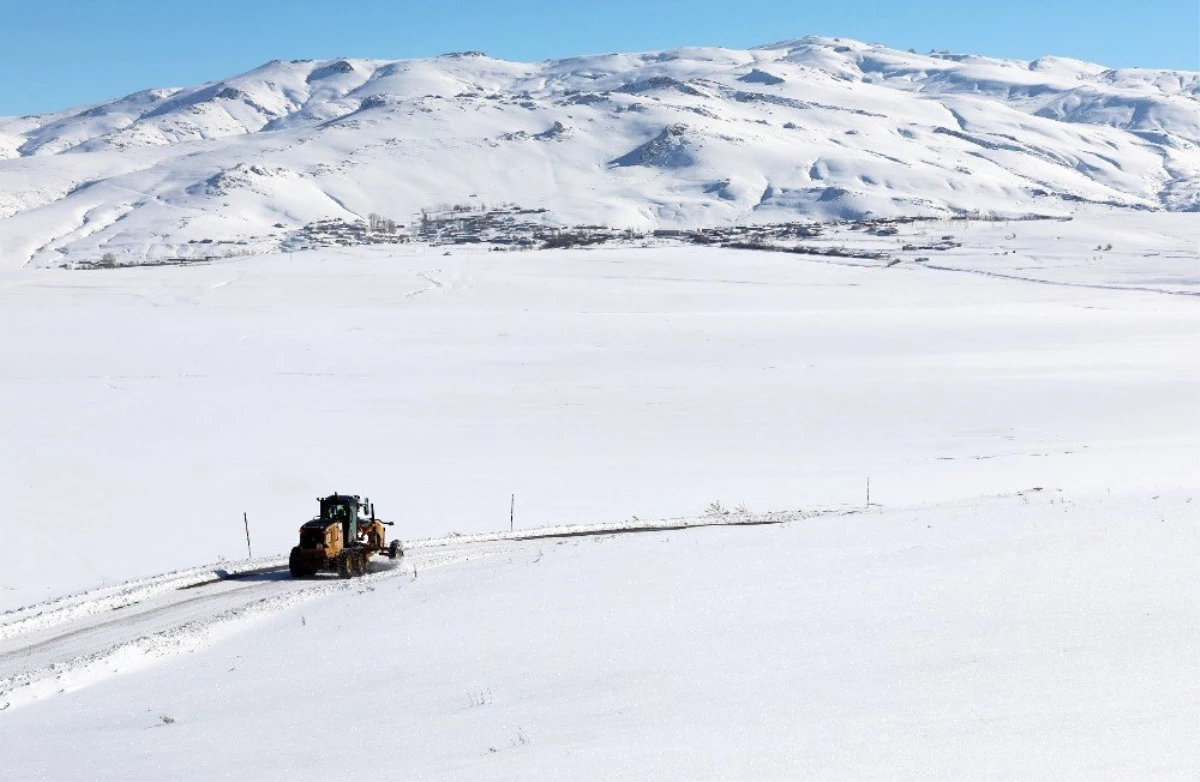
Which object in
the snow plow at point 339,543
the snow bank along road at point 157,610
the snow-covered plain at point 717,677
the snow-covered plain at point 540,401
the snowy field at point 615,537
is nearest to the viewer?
the snow-covered plain at point 717,677

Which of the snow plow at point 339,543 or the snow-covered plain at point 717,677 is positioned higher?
the snow-covered plain at point 717,677

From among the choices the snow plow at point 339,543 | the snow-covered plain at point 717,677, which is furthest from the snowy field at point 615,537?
the snow plow at point 339,543

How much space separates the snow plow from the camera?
74.9 feet

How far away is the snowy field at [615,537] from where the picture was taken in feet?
31.9

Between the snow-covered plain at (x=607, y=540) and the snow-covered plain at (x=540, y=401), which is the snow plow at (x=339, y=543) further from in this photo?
the snow-covered plain at (x=540, y=401)

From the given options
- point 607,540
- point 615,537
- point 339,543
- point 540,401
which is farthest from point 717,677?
point 540,401

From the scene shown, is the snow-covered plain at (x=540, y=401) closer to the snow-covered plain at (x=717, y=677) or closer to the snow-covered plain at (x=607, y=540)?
the snow-covered plain at (x=607, y=540)

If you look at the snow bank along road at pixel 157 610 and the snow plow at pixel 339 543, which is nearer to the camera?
the snow bank along road at pixel 157 610

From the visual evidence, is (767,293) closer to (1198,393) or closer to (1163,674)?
(1198,393)

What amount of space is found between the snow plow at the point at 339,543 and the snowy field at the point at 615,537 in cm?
90

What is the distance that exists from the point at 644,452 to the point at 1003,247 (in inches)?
4019

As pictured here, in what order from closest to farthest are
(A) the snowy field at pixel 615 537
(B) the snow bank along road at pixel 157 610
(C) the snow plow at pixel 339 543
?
(A) the snowy field at pixel 615 537 → (B) the snow bank along road at pixel 157 610 → (C) the snow plow at pixel 339 543

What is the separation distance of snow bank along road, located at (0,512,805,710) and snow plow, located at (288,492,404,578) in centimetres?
28

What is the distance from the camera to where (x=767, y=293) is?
320ft
